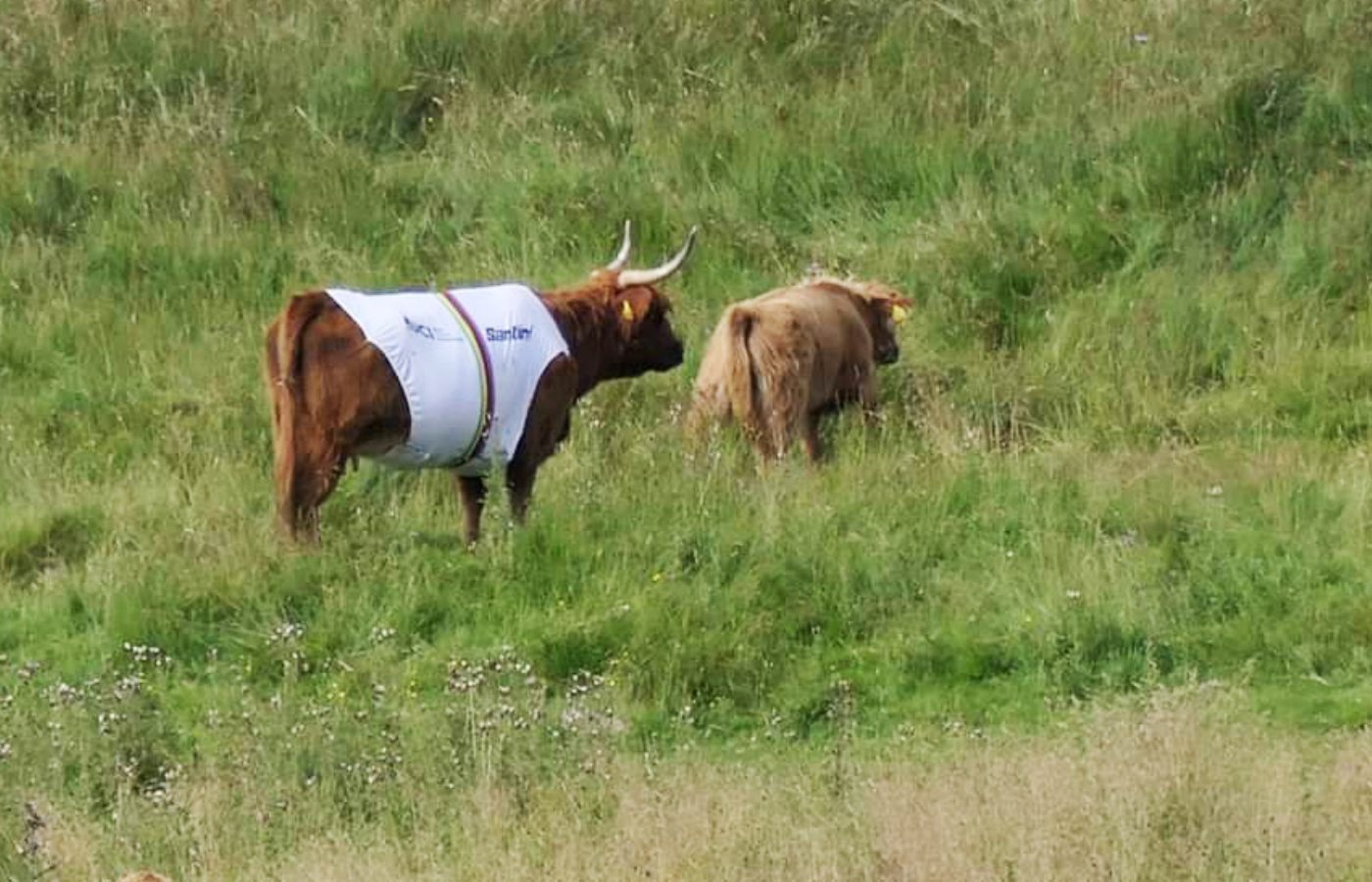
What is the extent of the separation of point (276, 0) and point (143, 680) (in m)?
8.79

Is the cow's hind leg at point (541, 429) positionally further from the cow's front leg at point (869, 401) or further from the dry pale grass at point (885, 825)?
the dry pale grass at point (885, 825)

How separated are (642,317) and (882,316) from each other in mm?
1469

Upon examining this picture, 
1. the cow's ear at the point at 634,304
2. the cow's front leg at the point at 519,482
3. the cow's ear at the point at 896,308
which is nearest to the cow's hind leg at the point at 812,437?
the cow's ear at the point at 896,308

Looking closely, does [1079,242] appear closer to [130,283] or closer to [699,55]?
[699,55]

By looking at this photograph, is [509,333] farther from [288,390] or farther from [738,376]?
[738,376]

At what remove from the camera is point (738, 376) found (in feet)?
38.1

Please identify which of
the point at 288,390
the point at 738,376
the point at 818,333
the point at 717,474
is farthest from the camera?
the point at 818,333

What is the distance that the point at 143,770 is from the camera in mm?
7551

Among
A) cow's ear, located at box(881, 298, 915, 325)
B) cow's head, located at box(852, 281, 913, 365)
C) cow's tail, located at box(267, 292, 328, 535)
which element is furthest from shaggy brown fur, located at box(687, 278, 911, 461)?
cow's tail, located at box(267, 292, 328, 535)

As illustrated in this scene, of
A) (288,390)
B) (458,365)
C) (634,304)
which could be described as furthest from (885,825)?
(634,304)

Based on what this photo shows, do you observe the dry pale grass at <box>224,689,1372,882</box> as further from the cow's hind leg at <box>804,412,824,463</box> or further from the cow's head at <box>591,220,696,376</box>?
the cow's head at <box>591,220,696,376</box>

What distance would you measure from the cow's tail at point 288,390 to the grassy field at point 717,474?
18cm

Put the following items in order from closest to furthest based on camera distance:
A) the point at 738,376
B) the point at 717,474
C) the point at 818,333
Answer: the point at 717,474 < the point at 738,376 < the point at 818,333

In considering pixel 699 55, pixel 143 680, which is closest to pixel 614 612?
pixel 143 680
